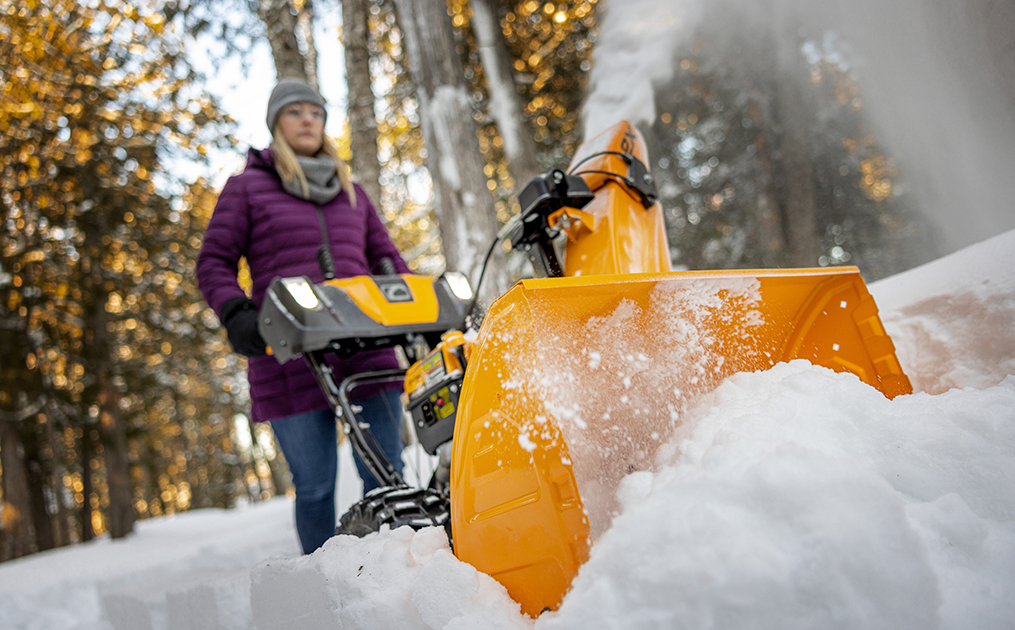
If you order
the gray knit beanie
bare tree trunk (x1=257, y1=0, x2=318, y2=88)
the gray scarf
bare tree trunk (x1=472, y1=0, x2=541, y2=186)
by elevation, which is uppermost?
bare tree trunk (x1=257, y1=0, x2=318, y2=88)

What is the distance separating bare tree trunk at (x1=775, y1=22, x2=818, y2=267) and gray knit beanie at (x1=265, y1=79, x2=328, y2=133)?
663 cm

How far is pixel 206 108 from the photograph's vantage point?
8.04 metres

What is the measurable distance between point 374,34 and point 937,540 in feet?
30.7

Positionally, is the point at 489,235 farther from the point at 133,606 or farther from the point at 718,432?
the point at 718,432

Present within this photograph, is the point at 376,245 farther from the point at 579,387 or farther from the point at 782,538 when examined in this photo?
the point at 782,538

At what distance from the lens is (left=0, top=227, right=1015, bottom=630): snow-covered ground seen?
882 mm

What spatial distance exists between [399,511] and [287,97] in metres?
1.91

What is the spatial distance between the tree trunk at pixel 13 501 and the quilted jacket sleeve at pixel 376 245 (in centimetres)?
837

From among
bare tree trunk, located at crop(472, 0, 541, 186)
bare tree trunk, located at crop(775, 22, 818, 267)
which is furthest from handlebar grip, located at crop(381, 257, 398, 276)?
bare tree trunk, located at crop(775, 22, 818, 267)

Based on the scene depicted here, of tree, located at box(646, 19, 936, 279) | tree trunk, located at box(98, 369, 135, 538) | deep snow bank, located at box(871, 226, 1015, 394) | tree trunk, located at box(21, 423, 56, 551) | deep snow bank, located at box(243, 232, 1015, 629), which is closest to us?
deep snow bank, located at box(243, 232, 1015, 629)

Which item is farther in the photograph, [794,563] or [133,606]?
[133,606]

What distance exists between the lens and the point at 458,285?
7.39ft

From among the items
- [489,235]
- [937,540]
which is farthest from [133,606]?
[489,235]

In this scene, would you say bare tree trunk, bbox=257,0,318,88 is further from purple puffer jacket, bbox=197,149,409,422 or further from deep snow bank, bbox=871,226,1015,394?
deep snow bank, bbox=871,226,1015,394
